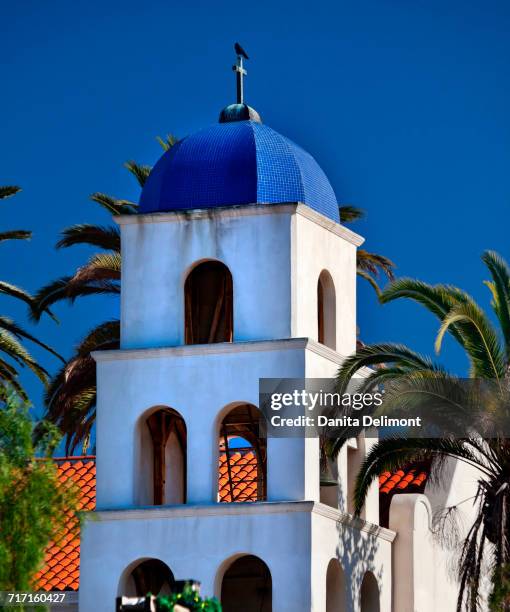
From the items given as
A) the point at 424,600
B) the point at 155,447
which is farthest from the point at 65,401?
the point at 424,600

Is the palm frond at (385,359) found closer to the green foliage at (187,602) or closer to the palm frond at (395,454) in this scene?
the palm frond at (395,454)

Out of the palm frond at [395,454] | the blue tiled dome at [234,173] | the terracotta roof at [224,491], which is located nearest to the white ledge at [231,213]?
the blue tiled dome at [234,173]

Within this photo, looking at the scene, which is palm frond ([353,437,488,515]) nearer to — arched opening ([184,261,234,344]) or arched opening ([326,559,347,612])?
arched opening ([326,559,347,612])

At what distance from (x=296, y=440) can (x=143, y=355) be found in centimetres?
291

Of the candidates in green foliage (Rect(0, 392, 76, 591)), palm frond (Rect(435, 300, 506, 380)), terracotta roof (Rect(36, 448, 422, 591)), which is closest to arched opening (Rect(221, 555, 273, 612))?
terracotta roof (Rect(36, 448, 422, 591))

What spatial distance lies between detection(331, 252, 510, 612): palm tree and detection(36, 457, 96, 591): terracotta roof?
5549 mm

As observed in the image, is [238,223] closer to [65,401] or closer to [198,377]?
[198,377]

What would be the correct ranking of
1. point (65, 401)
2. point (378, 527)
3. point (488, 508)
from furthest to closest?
point (65, 401) → point (378, 527) → point (488, 508)

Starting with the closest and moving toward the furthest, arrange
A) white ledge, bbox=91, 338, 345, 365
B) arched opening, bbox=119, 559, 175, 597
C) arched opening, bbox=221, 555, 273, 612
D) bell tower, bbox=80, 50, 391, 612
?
1. bell tower, bbox=80, 50, 391, 612
2. white ledge, bbox=91, 338, 345, 365
3. arched opening, bbox=119, 559, 175, 597
4. arched opening, bbox=221, 555, 273, 612

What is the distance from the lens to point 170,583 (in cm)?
3575

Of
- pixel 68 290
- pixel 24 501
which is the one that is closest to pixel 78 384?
pixel 68 290

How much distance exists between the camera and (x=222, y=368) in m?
34.5

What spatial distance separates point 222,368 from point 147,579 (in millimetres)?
3768

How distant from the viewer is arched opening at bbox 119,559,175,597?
34.6 m
